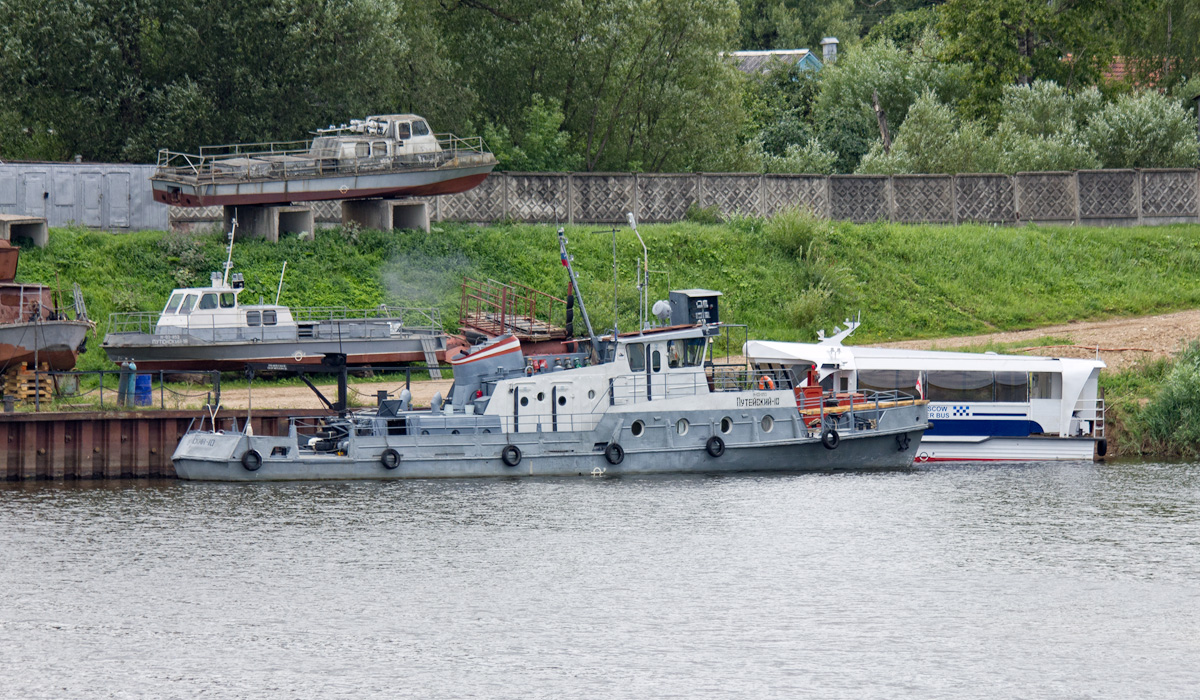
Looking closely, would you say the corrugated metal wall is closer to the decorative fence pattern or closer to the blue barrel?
the decorative fence pattern

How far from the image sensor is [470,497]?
31.3m

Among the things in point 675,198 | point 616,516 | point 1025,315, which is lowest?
point 616,516

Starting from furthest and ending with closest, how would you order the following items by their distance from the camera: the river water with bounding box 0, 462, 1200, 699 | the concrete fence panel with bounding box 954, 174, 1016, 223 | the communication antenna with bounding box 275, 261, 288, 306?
the concrete fence panel with bounding box 954, 174, 1016, 223
the communication antenna with bounding box 275, 261, 288, 306
the river water with bounding box 0, 462, 1200, 699

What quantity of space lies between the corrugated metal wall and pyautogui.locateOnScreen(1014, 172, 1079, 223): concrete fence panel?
30.2 m

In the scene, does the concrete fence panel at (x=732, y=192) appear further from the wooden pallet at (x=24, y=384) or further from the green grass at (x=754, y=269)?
the wooden pallet at (x=24, y=384)

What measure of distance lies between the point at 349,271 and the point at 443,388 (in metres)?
7.70

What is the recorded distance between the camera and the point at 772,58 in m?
81.8

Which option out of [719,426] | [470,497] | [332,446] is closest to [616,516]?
[470,497]

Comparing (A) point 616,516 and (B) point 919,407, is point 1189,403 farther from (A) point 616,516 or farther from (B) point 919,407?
(A) point 616,516

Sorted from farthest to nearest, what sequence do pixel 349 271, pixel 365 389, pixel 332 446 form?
pixel 349 271 → pixel 365 389 → pixel 332 446

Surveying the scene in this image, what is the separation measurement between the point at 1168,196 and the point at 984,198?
22.4 feet

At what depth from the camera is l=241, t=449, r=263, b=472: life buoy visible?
32906mm

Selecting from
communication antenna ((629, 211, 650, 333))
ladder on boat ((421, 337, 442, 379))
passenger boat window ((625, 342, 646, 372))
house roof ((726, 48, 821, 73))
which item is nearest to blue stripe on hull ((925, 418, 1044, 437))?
passenger boat window ((625, 342, 646, 372))

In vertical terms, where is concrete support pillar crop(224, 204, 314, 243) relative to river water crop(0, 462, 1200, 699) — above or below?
above
